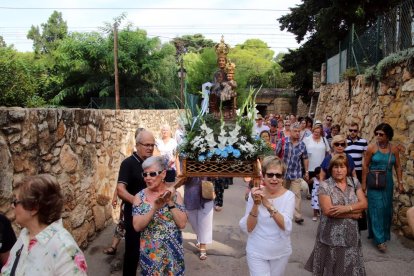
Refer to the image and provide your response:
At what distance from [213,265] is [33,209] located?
3650mm

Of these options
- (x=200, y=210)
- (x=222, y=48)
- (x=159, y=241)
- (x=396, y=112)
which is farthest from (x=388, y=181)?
(x=159, y=241)

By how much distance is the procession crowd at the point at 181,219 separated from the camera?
2.18 m

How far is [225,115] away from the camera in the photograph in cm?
504

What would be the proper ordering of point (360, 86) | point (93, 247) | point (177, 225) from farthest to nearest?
point (360, 86)
point (93, 247)
point (177, 225)

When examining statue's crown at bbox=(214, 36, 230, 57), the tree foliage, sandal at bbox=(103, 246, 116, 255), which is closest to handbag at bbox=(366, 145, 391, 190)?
statue's crown at bbox=(214, 36, 230, 57)

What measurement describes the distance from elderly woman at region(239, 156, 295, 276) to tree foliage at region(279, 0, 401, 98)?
10.2m

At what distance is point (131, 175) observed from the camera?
4.24m

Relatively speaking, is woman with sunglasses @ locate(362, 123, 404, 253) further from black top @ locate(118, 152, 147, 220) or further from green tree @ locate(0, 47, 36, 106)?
green tree @ locate(0, 47, 36, 106)

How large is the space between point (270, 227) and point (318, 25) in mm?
11917

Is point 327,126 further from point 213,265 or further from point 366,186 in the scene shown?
point 213,265

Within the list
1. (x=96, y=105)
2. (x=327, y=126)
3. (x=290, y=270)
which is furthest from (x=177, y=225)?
(x=96, y=105)

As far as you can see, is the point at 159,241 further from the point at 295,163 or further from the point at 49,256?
the point at 295,163

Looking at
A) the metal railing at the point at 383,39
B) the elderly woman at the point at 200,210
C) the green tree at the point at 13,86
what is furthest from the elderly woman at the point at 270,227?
the green tree at the point at 13,86

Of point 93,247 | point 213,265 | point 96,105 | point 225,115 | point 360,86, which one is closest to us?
point 225,115
